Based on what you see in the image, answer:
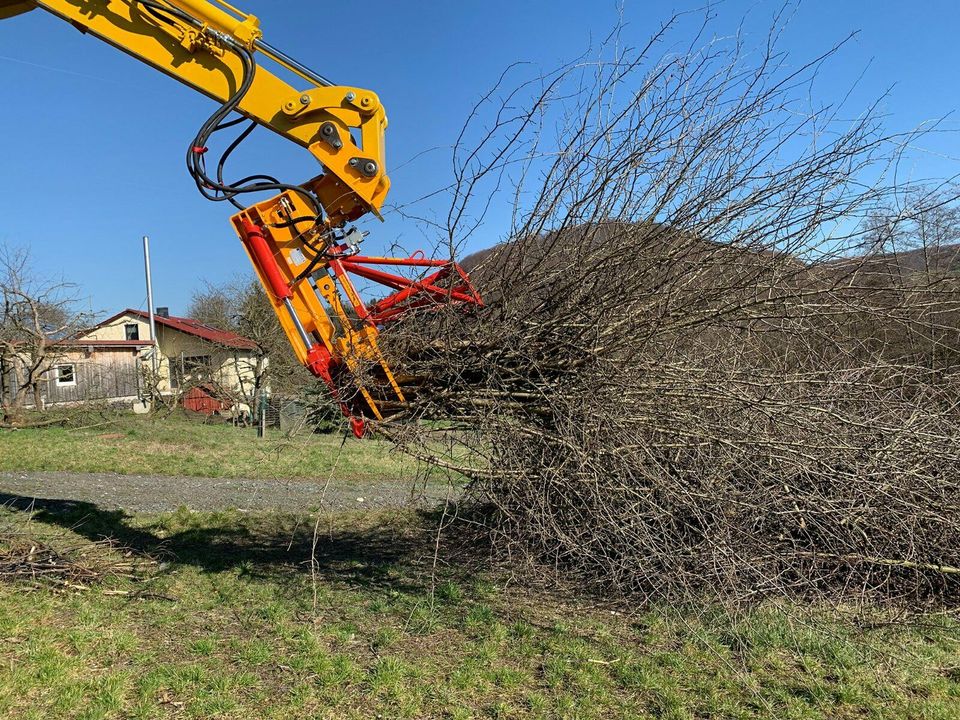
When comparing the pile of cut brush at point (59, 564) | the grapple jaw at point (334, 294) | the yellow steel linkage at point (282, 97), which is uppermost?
the yellow steel linkage at point (282, 97)

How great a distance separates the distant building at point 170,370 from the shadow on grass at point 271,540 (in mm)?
9734

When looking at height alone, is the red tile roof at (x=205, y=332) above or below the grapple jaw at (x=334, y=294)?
above

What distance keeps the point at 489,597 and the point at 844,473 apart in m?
2.50

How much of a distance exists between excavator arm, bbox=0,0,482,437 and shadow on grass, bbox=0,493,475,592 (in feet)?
4.90

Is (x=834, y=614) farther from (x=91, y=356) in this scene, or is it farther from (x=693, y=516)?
(x=91, y=356)

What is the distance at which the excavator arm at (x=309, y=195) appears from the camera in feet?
14.9

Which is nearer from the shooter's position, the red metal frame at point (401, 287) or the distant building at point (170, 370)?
the red metal frame at point (401, 287)

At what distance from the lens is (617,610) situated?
473cm

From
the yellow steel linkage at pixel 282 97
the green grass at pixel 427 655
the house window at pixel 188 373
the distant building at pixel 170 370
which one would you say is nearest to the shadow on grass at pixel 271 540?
the green grass at pixel 427 655

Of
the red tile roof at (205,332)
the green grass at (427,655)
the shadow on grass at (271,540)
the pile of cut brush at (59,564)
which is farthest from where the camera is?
the red tile roof at (205,332)

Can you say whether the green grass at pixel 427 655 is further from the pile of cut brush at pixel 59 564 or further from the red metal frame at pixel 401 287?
the red metal frame at pixel 401 287

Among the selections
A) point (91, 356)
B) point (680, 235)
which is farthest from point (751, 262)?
point (91, 356)

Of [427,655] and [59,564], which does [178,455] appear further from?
[427,655]

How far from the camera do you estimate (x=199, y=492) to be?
31.1 ft
